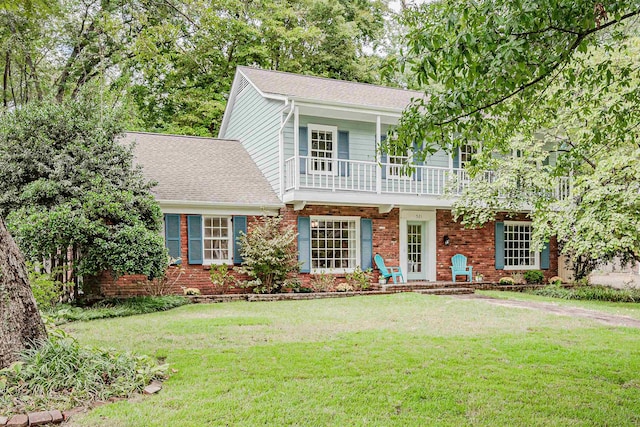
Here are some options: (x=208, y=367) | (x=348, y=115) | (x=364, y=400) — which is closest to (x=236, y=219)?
(x=348, y=115)

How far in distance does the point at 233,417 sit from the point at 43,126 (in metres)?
9.08

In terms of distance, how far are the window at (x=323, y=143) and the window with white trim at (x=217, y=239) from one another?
3174mm

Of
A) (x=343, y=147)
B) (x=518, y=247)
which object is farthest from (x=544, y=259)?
(x=343, y=147)

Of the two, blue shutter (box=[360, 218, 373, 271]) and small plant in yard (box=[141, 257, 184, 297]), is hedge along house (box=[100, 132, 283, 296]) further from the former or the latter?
blue shutter (box=[360, 218, 373, 271])

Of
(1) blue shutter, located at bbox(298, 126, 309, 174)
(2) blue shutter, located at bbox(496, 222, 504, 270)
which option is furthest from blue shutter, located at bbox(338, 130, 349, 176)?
(2) blue shutter, located at bbox(496, 222, 504, 270)

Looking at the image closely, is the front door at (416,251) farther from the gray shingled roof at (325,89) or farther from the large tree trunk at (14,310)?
the large tree trunk at (14,310)

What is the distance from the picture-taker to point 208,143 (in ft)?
57.3

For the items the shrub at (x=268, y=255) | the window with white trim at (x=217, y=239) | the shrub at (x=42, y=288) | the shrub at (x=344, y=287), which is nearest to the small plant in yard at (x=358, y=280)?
the shrub at (x=344, y=287)

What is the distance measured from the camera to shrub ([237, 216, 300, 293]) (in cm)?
1318

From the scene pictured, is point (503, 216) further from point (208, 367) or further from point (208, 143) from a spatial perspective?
point (208, 367)

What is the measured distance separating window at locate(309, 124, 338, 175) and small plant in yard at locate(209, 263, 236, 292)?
3.95 metres

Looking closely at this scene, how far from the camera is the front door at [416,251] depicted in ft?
54.0

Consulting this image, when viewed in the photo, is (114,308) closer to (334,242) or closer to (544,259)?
(334,242)

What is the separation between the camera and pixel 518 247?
17781 millimetres
